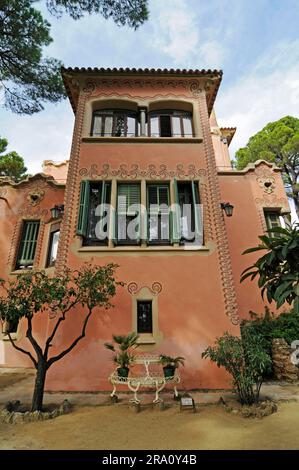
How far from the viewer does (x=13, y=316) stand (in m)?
4.73

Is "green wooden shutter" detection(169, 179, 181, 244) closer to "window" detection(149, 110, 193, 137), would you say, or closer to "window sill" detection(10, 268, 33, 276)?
"window" detection(149, 110, 193, 137)

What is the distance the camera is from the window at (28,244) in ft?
32.8

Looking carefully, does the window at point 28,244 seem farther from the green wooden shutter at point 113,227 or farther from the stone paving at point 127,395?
the stone paving at point 127,395

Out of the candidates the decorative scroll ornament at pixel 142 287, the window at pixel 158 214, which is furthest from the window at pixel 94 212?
the decorative scroll ornament at pixel 142 287

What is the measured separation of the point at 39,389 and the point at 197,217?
5.81 m

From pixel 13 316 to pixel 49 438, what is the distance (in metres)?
2.09

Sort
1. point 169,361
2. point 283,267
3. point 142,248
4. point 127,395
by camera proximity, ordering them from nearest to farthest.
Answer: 1. point 283,267
2. point 169,361
3. point 127,395
4. point 142,248

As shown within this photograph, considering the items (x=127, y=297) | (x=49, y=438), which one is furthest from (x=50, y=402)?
(x=127, y=297)

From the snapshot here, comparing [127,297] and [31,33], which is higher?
[31,33]

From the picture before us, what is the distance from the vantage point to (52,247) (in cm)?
998

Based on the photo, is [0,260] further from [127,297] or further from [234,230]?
[234,230]

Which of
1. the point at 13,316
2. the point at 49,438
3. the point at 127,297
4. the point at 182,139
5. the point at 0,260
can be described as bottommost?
the point at 49,438

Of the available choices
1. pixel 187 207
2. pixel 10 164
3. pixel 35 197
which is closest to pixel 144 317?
pixel 187 207

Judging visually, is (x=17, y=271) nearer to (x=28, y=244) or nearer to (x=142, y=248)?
(x=28, y=244)
